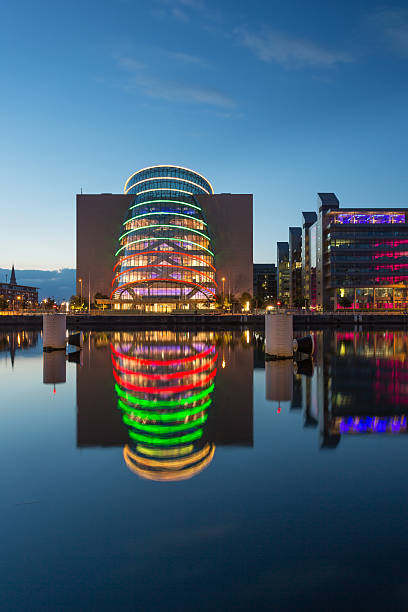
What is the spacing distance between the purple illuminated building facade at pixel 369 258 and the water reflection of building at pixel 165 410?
280 ft

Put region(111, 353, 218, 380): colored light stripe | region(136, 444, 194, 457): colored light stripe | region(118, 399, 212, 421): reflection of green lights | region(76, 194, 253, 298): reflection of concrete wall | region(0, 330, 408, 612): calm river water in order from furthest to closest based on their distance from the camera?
1. region(76, 194, 253, 298): reflection of concrete wall
2. region(111, 353, 218, 380): colored light stripe
3. region(118, 399, 212, 421): reflection of green lights
4. region(136, 444, 194, 457): colored light stripe
5. region(0, 330, 408, 612): calm river water

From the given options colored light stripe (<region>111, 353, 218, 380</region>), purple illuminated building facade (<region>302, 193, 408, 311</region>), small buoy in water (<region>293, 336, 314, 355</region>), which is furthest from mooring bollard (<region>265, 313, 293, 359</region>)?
purple illuminated building facade (<region>302, 193, 408, 311</region>)

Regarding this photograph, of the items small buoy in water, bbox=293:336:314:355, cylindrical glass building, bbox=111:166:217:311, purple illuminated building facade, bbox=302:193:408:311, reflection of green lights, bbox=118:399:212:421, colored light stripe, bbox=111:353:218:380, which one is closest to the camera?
reflection of green lights, bbox=118:399:212:421

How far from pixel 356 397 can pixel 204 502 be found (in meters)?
9.97

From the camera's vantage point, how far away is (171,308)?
92.0m

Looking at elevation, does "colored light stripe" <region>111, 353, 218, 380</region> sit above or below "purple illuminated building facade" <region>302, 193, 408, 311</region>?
below

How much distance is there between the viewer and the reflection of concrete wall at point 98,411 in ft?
33.8

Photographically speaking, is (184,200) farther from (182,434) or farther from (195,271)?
(182,434)

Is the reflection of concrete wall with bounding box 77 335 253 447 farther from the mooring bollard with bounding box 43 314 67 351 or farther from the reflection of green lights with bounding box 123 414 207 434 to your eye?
the mooring bollard with bounding box 43 314 67 351

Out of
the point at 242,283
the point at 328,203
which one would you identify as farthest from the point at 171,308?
the point at 328,203

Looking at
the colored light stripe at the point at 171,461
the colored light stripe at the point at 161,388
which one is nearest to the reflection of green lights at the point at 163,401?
the colored light stripe at the point at 161,388

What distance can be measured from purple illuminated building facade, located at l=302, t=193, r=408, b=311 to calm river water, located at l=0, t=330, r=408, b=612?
91800 mm

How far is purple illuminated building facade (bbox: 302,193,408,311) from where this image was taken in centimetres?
10131

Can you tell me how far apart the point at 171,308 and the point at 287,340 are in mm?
65854
